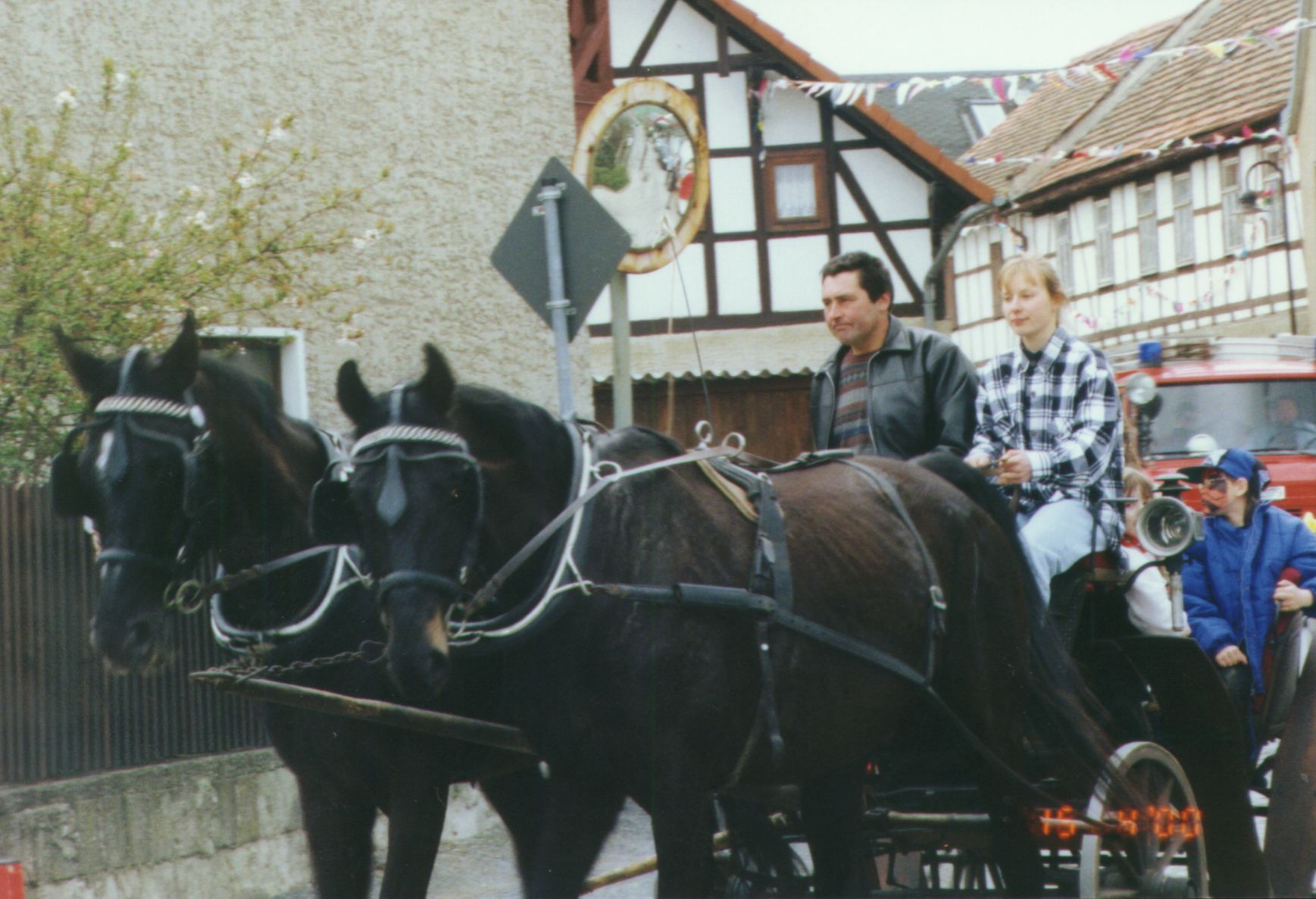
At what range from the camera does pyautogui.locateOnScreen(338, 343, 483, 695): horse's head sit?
12.9 feet

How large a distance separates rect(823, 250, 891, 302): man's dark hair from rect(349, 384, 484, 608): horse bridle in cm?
217

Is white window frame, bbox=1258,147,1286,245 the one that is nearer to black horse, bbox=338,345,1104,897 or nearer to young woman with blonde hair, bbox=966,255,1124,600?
young woman with blonde hair, bbox=966,255,1124,600

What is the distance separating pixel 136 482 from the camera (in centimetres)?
453

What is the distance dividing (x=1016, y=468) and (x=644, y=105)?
2237mm

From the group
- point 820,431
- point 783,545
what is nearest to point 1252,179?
point 820,431

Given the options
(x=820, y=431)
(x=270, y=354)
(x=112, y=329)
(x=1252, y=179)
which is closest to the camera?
(x=820, y=431)

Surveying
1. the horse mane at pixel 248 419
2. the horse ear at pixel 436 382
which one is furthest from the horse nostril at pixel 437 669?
the horse mane at pixel 248 419

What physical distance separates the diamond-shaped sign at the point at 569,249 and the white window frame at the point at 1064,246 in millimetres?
25899

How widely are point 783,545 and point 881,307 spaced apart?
162 cm

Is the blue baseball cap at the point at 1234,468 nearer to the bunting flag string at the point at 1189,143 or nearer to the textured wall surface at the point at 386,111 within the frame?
the textured wall surface at the point at 386,111

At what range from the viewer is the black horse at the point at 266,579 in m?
4.52

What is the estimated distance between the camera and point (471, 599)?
430cm

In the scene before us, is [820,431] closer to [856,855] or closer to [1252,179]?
[856,855]

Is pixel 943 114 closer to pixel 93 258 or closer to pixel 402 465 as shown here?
pixel 93 258
